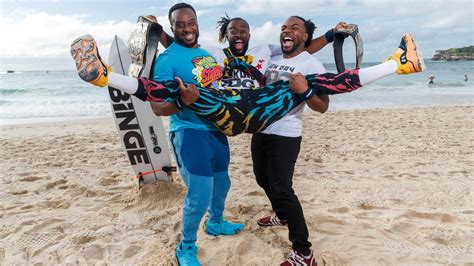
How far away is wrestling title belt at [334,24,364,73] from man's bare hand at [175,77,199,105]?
104 centimetres

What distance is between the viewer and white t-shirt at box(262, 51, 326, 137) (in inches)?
95.7

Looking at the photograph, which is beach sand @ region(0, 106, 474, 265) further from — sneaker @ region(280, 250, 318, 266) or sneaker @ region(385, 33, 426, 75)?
sneaker @ region(385, 33, 426, 75)

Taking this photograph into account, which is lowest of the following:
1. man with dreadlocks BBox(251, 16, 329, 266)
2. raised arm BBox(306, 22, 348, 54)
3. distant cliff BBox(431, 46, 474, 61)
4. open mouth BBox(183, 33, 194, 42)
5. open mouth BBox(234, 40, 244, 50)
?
distant cliff BBox(431, 46, 474, 61)

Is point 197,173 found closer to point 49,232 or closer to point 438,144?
point 49,232

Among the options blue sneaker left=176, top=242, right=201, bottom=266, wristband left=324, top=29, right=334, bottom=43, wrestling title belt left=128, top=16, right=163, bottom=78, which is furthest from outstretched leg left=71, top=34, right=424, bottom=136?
blue sneaker left=176, top=242, right=201, bottom=266

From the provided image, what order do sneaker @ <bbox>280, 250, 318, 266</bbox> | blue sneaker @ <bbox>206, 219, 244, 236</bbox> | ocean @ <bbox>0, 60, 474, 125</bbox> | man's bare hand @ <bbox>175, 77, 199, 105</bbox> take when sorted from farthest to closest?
ocean @ <bbox>0, 60, 474, 125</bbox> < blue sneaker @ <bbox>206, 219, 244, 236</bbox> < sneaker @ <bbox>280, 250, 318, 266</bbox> < man's bare hand @ <bbox>175, 77, 199, 105</bbox>

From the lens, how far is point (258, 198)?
392cm

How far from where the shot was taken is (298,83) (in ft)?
7.34

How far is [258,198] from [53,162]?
10.8 ft

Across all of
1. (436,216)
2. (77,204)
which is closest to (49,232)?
(77,204)

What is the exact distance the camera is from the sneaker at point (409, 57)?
2.27 m

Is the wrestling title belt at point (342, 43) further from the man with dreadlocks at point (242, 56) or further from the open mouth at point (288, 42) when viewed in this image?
the open mouth at point (288, 42)

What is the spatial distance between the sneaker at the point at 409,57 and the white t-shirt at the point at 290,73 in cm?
46

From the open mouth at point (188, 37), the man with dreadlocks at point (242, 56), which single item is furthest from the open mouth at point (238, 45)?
the open mouth at point (188, 37)
